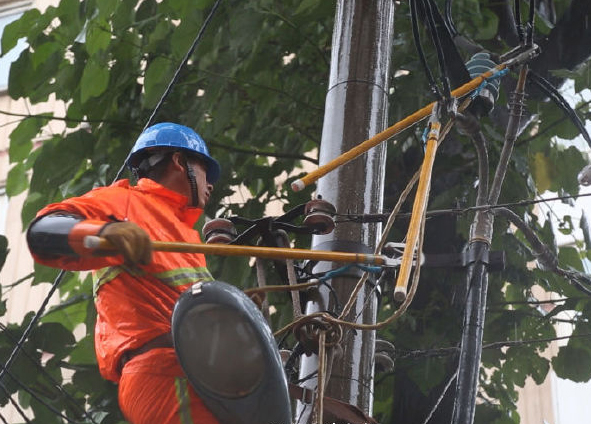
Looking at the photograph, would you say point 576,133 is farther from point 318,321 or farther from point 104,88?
point 318,321

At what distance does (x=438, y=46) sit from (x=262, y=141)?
10.6 feet

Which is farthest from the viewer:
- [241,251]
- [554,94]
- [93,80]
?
[93,80]

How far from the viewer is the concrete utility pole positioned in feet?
18.6

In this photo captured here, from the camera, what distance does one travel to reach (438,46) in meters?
6.09

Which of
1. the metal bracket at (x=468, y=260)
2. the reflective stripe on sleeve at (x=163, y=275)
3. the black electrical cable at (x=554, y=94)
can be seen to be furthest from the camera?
the black electrical cable at (x=554, y=94)

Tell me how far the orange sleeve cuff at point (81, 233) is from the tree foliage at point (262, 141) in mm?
3610

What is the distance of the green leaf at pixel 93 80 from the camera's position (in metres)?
8.52

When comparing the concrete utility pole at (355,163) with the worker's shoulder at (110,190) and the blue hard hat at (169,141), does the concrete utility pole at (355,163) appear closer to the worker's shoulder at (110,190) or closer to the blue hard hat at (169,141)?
the blue hard hat at (169,141)

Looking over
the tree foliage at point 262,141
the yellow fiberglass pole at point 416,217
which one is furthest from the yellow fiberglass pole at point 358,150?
the tree foliage at point 262,141

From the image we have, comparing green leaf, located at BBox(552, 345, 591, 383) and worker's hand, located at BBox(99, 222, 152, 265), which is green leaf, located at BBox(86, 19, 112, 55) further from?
worker's hand, located at BBox(99, 222, 152, 265)

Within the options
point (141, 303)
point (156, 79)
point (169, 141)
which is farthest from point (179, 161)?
point (156, 79)

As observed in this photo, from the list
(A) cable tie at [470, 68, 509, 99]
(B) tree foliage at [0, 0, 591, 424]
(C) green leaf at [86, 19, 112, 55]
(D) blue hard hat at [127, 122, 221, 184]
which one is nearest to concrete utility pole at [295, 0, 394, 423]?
(A) cable tie at [470, 68, 509, 99]

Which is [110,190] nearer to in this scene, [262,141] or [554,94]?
[554,94]

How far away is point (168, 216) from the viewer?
496cm
